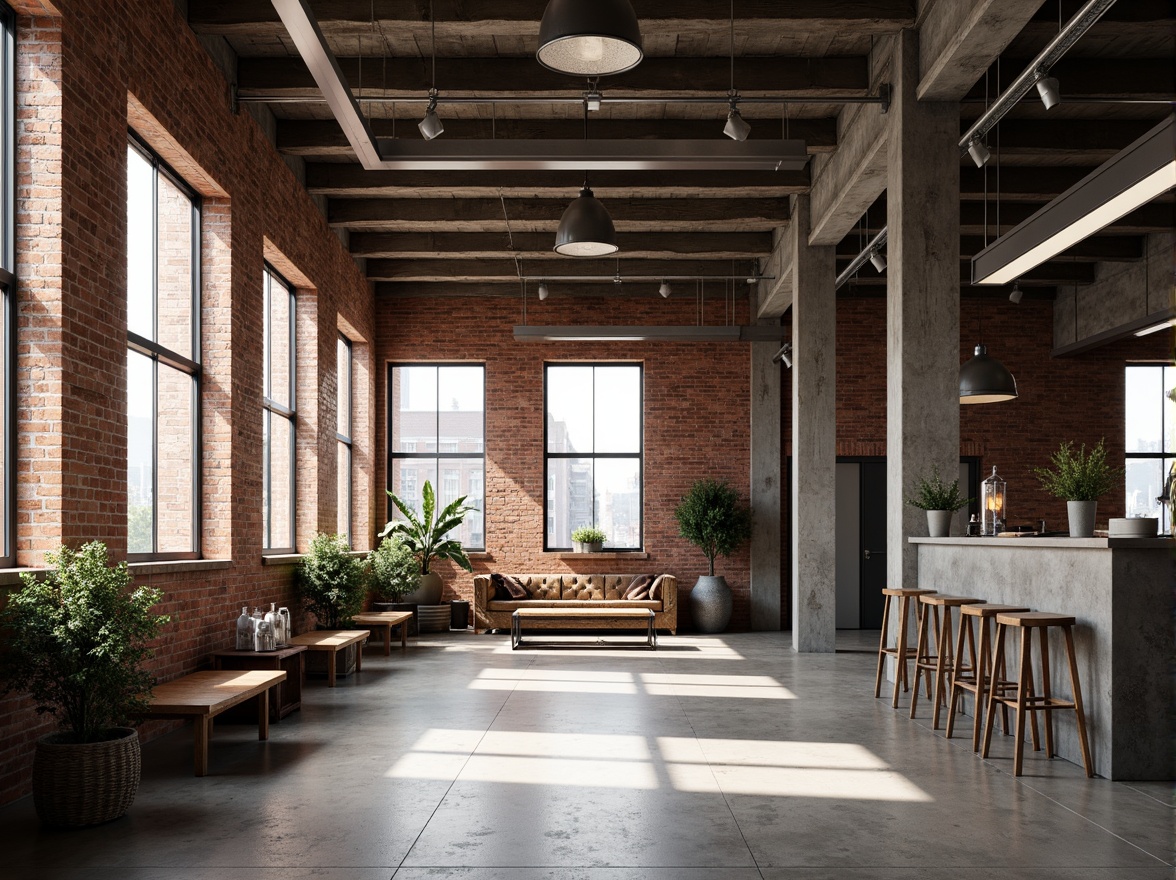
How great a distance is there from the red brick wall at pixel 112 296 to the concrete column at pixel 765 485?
7345 mm

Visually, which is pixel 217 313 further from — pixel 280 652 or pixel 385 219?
pixel 385 219

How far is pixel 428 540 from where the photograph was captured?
13953 mm

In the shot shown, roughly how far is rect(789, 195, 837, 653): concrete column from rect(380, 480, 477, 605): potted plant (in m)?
4.60

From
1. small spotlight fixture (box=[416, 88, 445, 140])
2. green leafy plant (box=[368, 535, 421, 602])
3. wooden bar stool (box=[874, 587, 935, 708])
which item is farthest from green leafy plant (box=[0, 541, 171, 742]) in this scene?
green leafy plant (box=[368, 535, 421, 602])

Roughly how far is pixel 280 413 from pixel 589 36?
22.1 feet

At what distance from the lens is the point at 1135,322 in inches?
507

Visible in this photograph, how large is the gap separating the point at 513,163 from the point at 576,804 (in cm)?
438

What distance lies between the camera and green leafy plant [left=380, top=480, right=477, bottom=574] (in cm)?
1391

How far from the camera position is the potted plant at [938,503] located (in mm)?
7426

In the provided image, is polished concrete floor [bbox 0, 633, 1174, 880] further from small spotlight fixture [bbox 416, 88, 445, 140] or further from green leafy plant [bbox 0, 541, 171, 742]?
small spotlight fixture [bbox 416, 88, 445, 140]

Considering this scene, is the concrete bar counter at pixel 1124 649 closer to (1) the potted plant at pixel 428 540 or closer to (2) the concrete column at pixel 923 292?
(2) the concrete column at pixel 923 292

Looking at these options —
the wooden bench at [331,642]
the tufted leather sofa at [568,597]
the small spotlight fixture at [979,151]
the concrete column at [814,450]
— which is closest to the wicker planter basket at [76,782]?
the wooden bench at [331,642]

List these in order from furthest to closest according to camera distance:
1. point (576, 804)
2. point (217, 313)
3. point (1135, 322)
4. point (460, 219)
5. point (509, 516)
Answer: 1. point (509, 516)
2. point (1135, 322)
3. point (460, 219)
4. point (217, 313)
5. point (576, 804)

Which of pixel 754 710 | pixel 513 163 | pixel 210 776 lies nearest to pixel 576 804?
pixel 210 776
